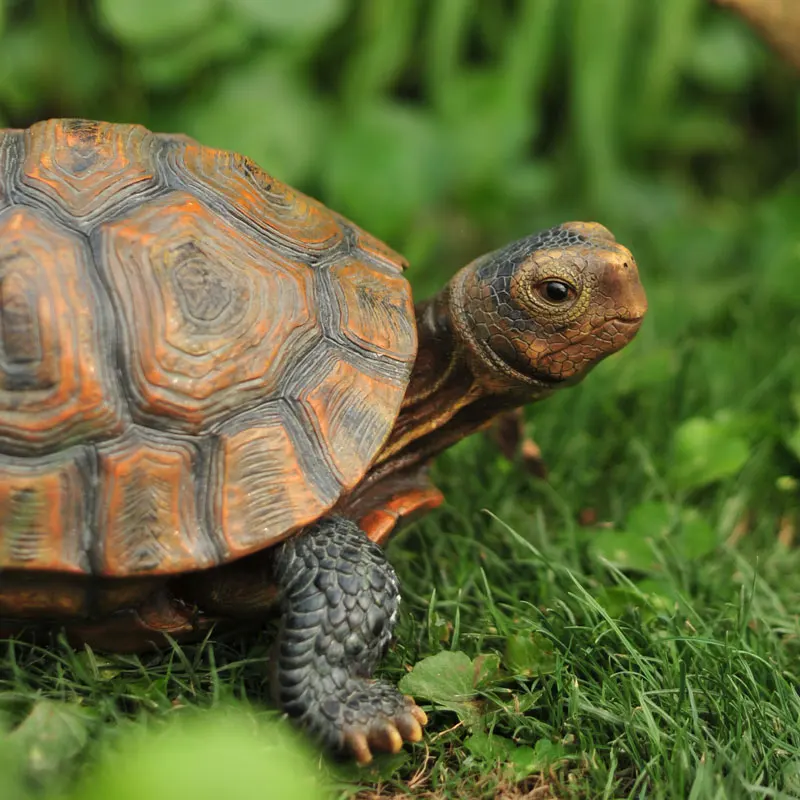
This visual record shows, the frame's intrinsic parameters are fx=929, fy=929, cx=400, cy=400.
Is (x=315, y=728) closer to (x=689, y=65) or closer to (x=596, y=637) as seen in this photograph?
(x=596, y=637)

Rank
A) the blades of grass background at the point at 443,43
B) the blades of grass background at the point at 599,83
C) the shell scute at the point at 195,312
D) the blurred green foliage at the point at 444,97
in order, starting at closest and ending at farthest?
the shell scute at the point at 195,312 → the blurred green foliage at the point at 444,97 → the blades of grass background at the point at 443,43 → the blades of grass background at the point at 599,83

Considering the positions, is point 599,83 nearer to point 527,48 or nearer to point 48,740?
point 527,48

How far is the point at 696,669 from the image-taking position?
7.84 ft

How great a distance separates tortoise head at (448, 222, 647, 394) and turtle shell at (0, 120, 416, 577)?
0.99ft

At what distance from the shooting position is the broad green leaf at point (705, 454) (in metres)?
3.27

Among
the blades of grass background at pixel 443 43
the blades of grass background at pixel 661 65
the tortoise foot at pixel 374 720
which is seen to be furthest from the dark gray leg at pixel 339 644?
the blades of grass background at pixel 661 65

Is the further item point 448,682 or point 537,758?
point 448,682

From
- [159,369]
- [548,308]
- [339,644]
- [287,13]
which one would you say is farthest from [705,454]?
[287,13]

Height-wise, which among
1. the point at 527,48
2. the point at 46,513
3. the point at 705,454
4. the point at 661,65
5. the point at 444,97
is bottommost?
the point at 46,513

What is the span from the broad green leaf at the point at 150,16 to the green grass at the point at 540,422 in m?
0.01

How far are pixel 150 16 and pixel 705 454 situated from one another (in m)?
2.83

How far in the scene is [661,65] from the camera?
5375 mm

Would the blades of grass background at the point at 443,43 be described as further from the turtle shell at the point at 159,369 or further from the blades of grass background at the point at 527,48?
the turtle shell at the point at 159,369

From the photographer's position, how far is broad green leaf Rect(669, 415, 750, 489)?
327 centimetres
